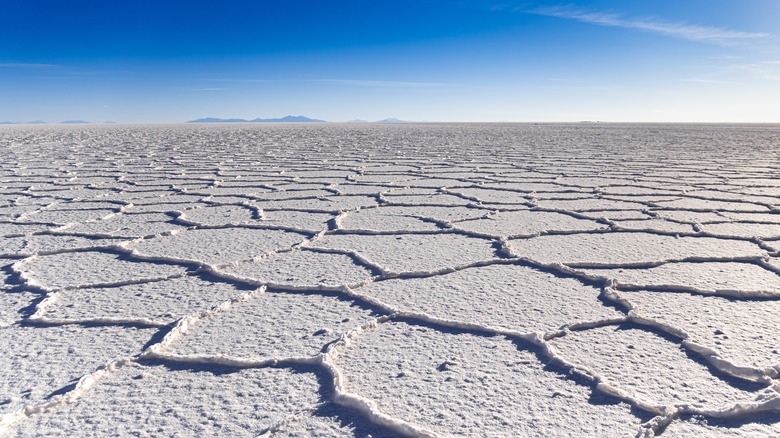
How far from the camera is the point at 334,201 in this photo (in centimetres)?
368

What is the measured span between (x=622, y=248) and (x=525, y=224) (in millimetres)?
579

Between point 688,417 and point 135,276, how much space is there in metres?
1.60

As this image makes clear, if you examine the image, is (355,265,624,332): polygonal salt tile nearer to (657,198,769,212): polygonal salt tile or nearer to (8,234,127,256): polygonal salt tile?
(8,234,127,256): polygonal salt tile

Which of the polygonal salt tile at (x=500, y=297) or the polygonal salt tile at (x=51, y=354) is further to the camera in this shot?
the polygonal salt tile at (x=500, y=297)

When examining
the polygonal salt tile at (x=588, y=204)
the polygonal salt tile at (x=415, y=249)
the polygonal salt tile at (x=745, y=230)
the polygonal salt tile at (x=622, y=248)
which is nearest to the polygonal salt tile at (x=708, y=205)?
the polygonal salt tile at (x=588, y=204)

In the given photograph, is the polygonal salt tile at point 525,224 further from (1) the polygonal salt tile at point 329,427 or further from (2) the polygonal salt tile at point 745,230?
(1) the polygonal salt tile at point 329,427

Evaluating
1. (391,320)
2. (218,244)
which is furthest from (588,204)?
(391,320)

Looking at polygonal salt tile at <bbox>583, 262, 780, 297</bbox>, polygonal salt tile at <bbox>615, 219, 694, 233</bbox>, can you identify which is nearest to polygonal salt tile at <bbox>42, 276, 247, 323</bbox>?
polygonal salt tile at <bbox>583, 262, 780, 297</bbox>

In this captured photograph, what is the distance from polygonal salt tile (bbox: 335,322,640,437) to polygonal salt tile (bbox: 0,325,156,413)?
1.64ft

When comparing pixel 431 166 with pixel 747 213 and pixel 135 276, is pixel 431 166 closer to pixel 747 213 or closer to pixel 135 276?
pixel 747 213

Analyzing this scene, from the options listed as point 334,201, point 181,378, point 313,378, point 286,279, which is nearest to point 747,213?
point 334,201

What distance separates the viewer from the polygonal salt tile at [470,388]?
3.55 feet

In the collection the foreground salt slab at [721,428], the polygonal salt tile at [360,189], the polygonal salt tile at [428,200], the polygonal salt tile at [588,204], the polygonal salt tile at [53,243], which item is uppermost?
the foreground salt slab at [721,428]

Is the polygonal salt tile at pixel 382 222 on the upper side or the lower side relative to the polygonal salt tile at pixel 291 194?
upper
